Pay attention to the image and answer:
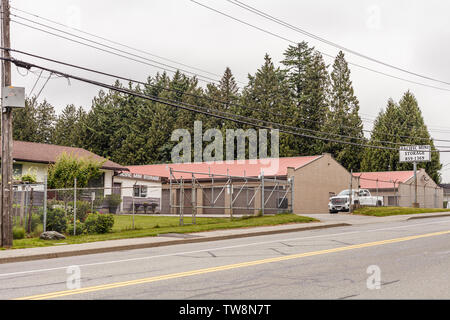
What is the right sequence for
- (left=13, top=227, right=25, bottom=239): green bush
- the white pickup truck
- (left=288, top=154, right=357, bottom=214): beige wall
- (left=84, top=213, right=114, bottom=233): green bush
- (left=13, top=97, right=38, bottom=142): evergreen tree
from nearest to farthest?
(left=13, top=227, right=25, bottom=239): green bush, (left=84, top=213, right=114, bottom=233): green bush, the white pickup truck, (left=288, top=154, right=357, bottom=214): beige wall, (left=13, top=97, right=38, bottom=142): evergreen tree

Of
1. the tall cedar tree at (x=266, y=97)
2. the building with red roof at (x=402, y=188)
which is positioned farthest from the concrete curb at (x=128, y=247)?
the tall cedar tree at (x=266, y=97)

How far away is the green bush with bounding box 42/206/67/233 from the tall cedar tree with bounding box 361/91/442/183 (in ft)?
163

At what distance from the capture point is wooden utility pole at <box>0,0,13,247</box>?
56.9 ft

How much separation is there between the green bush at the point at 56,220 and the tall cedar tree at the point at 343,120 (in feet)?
158

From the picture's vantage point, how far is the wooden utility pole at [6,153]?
1733 centimetres

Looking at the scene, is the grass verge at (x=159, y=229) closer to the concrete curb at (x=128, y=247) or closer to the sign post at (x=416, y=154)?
the concrete curb at (x=128, y=247)

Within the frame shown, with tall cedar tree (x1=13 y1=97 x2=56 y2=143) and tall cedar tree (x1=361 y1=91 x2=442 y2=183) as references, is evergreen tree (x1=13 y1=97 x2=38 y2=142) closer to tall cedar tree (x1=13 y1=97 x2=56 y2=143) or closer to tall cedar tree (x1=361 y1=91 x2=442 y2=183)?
tall cedar tree (x1=13 y1=97 x2=56 y2=143)

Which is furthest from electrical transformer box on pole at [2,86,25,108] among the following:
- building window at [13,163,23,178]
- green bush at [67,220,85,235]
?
building window at [13,163,23,178]

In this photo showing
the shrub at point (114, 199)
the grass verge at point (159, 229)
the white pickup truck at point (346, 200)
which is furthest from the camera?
the white pickup truck at point (346, 200)

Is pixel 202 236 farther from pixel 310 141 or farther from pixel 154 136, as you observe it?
pixel 154 136

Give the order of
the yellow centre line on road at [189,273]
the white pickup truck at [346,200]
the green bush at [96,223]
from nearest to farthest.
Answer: the yellow centre line on road at [189,273]
the green bush at [96,223]
the white pickup truck at [346,200]

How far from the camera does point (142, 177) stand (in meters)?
43.7

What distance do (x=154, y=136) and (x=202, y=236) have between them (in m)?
54.2

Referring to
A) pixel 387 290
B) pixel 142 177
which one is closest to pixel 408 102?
pixel 142 177
